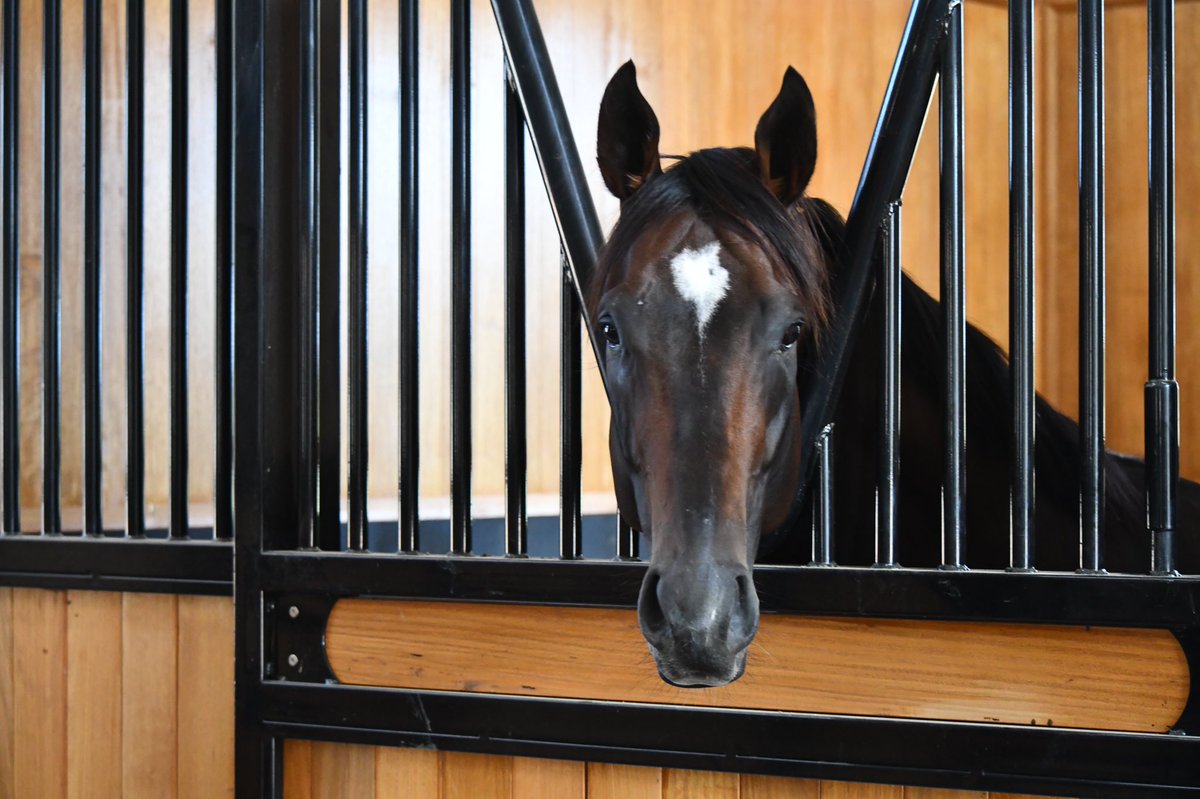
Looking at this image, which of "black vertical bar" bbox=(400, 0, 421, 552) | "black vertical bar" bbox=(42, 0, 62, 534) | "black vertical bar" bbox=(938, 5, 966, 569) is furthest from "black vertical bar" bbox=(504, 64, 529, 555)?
"black vertical bar" bbox=(42, 0, 62, 534)

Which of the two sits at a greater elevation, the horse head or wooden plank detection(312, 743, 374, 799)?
the horse head

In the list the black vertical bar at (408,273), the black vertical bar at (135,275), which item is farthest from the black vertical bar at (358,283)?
the black vertical bar at (135,275)

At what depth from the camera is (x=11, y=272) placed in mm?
1673

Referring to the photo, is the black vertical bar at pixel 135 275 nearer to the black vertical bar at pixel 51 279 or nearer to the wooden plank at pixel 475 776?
the black vertical bar at pixel 51 279

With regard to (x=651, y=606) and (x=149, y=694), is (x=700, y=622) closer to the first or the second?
(x=651, y=606)

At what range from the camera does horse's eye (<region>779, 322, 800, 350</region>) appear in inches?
40.5

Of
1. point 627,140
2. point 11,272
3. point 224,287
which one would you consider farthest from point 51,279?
point 627,140

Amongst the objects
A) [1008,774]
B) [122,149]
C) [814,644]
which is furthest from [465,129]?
[122,149]

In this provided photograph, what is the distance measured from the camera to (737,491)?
95 cm

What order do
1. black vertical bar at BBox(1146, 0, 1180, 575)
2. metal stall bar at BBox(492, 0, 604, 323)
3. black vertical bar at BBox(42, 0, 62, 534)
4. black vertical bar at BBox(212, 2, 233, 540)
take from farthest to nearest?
black vertical bar at BBox(42, 0, 62, 534)
black vertical bar at BBox(212, 2, 233, 540)
metal stall bar at BBox(492, 0, 604, 323)
black vertical bar at BBox(1146, 0, 1180, 575)

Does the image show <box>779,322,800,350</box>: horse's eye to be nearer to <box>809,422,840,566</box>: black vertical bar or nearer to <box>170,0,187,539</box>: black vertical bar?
<box>809,422,840,566</box>: black vertical bar

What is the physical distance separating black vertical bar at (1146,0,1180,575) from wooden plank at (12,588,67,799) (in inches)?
58.0

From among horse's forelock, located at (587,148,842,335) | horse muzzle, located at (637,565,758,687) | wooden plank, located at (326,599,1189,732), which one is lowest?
wooden plank, located at (326,599,1189,732)

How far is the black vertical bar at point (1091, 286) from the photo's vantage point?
1046 millimetres
